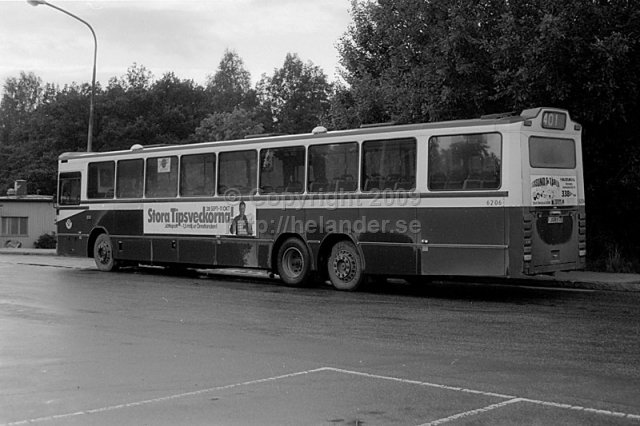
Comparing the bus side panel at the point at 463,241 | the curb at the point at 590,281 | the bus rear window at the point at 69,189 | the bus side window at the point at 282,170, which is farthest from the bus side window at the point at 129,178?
the curb at the point at 590,281

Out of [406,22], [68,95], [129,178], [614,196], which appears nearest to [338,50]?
[406,22]

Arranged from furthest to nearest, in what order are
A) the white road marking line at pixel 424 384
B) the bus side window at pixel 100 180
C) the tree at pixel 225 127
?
1. the tree at pixel 225 127
2. the bus side window at pixel 100 180
3. the white road marking line at pixel 424 384

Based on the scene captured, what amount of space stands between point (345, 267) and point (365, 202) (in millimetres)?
1457

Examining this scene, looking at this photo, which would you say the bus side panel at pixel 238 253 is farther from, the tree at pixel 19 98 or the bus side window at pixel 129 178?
the tree at pixel 19 98

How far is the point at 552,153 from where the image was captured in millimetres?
14180

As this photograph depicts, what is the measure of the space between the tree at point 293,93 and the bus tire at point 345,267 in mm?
76541

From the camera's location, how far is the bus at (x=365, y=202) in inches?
541

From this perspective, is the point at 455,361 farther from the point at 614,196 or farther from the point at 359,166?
the point at 614,196

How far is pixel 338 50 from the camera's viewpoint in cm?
2659

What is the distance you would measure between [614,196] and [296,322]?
10.6 m

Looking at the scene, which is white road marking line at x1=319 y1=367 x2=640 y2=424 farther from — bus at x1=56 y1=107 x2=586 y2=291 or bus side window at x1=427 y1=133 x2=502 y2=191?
bus side window at x1=427 y1=133 x2=502 y2=191

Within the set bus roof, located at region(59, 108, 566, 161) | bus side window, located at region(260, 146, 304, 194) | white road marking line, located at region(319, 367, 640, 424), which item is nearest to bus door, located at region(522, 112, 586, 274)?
bus roof, located at region(59, 108, 566, 161)

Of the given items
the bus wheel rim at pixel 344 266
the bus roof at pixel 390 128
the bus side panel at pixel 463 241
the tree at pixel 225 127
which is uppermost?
the tree at pixel 225 127

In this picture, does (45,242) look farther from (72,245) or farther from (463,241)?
(463,241)
